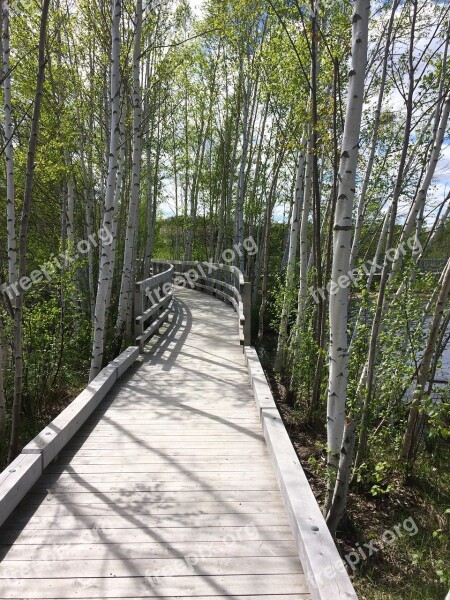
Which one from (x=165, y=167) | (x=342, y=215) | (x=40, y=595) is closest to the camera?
(x=40, y=595)

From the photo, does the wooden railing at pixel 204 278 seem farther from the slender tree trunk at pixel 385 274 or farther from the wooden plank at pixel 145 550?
the wooden plank at pixel 145 550

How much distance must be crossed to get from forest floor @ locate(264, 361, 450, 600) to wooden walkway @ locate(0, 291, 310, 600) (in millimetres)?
828

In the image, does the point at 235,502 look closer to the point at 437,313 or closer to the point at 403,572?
the point at 403,572

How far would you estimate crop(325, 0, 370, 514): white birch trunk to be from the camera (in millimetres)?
2908

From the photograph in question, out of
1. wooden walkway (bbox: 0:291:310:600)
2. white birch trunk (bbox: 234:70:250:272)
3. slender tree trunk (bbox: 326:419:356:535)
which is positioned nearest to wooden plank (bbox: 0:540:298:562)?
wooden walkway (bbox: 0:291:310:600)

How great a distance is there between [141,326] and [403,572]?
4581mm

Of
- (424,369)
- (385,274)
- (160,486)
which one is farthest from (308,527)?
(424,369)

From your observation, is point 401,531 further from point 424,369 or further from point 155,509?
point 155,509

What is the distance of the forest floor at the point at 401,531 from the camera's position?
3568mm

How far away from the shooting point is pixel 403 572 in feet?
12.6

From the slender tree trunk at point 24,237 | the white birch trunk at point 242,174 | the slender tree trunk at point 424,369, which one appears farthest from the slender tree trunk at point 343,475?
the white birch trunk at point 242,174

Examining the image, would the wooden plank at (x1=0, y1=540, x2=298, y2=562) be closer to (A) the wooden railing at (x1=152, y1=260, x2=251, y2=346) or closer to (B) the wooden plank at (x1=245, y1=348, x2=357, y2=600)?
(B) the wooden plank at (x1=245, y1=348, x2=357, y2=600)

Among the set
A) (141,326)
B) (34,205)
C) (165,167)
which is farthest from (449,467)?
(165,167)

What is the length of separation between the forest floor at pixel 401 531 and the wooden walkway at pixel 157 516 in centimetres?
83
